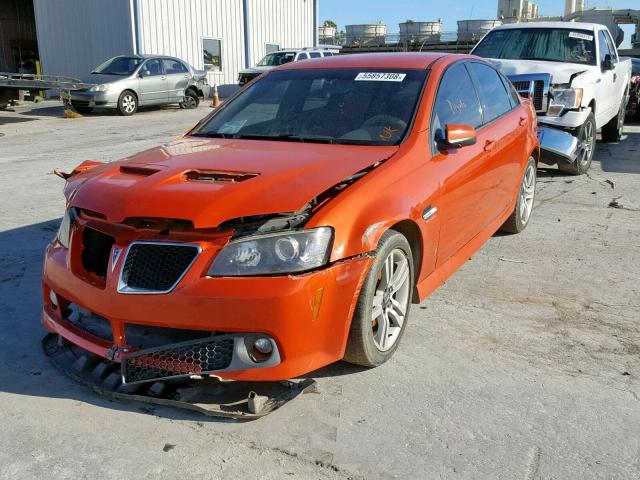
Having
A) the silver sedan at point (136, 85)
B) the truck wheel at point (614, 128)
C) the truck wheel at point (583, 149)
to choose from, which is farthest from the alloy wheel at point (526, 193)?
the silver sedan at point (136, 85)

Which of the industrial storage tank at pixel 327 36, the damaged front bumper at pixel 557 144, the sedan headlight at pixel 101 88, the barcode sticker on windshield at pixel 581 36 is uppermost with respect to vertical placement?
the industrial storage tank at pixel 327 36

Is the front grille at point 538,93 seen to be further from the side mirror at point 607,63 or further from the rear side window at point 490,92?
the rear side window at point 490,92

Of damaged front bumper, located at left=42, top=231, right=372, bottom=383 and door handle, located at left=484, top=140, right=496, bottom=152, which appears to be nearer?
damaged front bumper, located at left=42, top=231, right=372, bottom=383

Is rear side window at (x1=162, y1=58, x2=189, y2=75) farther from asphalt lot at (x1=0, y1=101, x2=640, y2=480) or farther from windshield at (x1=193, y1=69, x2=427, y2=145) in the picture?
windshield at (x1=193, y1=69, x2=427, y2=145)

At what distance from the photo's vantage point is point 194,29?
81.1 feet

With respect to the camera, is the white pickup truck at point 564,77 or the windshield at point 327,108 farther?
the white pickup truck at point 564,77

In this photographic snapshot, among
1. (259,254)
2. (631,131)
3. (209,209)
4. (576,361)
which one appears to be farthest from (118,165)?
(631,131)

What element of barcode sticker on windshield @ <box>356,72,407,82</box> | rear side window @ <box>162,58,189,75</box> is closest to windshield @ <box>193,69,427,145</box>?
barcode sticker on windshield @ <box>356,72,407,82</box>

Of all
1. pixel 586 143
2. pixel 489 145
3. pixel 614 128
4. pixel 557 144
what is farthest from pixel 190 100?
pixel 489 145

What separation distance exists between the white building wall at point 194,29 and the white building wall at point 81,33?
78 cm

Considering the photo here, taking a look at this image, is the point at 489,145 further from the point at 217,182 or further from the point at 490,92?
the point at 217,182

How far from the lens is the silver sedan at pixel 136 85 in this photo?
17344mm

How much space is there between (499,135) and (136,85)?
49.5 feet

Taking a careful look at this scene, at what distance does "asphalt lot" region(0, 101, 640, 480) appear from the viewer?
8.64ft
